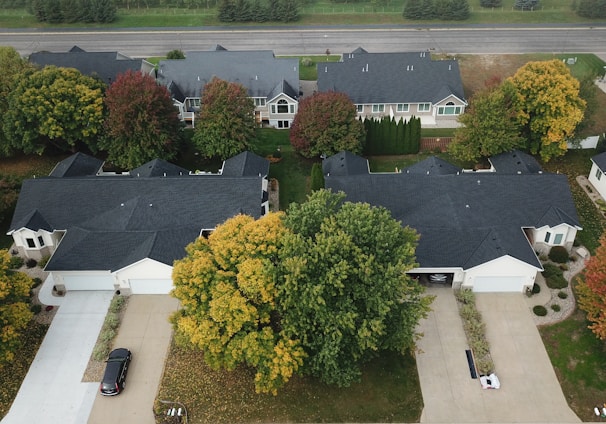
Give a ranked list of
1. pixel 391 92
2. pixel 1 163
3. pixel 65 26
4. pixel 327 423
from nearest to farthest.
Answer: pixel 327 423, pixel 1 163, pixel 391 92, pixel 65 26

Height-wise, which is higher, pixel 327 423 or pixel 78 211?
pixel 78 211

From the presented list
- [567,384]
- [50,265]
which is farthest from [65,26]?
[567,384]

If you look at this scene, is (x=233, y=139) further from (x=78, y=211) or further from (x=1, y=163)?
(x=1, y=163)

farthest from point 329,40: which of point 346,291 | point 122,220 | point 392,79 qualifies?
point 346,291

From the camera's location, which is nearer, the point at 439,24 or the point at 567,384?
the point at 567,384

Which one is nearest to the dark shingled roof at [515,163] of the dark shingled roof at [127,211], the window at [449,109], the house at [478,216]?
the house at [478,216]

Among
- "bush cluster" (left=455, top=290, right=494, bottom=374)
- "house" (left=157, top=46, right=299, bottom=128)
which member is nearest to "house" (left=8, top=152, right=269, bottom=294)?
"house" (left=157, top=46, right=299, bottom=128)

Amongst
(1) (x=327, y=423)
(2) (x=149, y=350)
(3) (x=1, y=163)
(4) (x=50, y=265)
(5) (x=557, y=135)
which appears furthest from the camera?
(3) (x=1, y=163)
